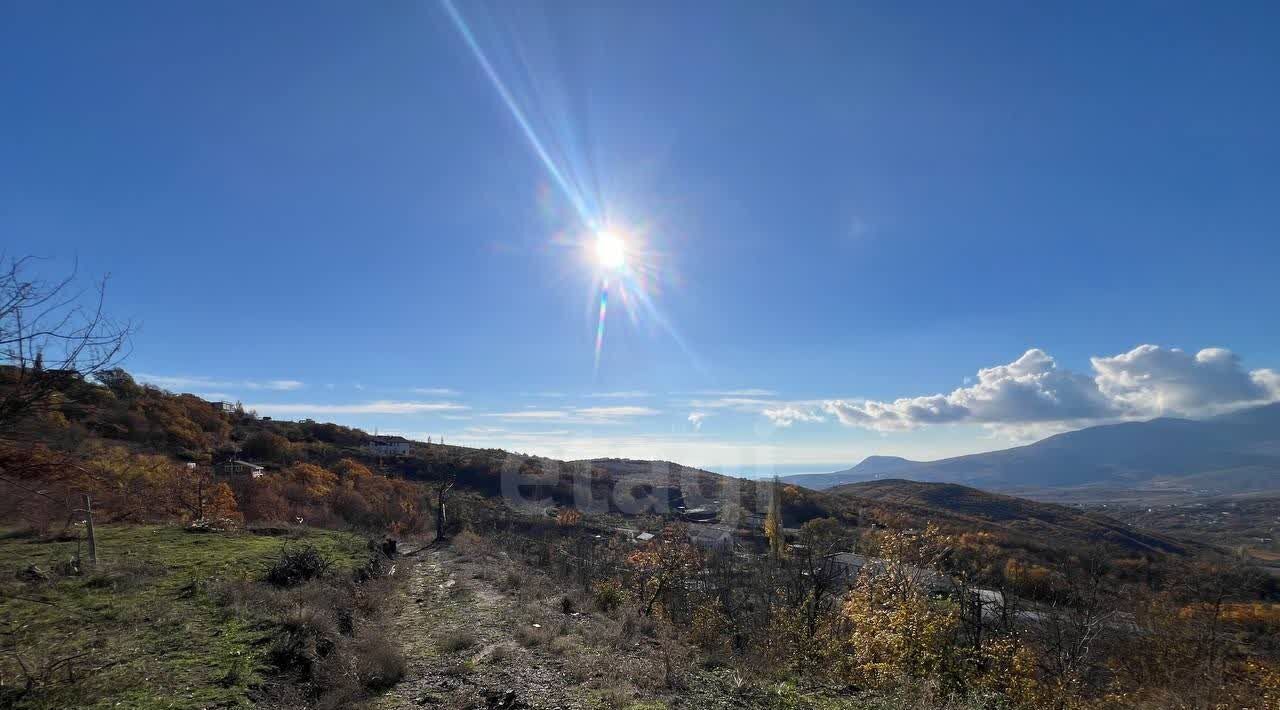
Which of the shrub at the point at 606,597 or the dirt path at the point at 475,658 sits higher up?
the dirt path at the point at 475,658

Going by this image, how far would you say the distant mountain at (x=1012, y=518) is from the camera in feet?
332

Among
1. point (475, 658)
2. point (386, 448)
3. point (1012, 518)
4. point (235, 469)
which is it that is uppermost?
point (386, 448)

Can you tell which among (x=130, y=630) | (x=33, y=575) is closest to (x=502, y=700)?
(x=130, y=630)

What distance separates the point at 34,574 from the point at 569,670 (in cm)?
1418

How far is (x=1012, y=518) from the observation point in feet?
419

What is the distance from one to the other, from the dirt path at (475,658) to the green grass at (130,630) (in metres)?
3.24

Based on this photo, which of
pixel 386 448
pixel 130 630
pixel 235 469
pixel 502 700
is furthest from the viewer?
pixel 386 448

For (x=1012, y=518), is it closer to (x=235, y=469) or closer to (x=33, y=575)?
(x=235, y=469)

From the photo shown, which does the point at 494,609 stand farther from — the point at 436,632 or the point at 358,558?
the point at 358,558

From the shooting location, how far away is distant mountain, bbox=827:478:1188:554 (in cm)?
10112

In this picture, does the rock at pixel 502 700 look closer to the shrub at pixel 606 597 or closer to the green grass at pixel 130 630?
the green grass at pixel 130 630

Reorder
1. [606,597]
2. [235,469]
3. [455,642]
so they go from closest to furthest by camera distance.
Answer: [455,642]
[606,597]
[235,469]

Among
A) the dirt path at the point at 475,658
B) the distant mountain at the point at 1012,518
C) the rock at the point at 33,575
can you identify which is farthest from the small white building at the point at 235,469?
the distant mountain at the point at 1012,518

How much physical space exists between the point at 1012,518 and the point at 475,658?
487 feet
